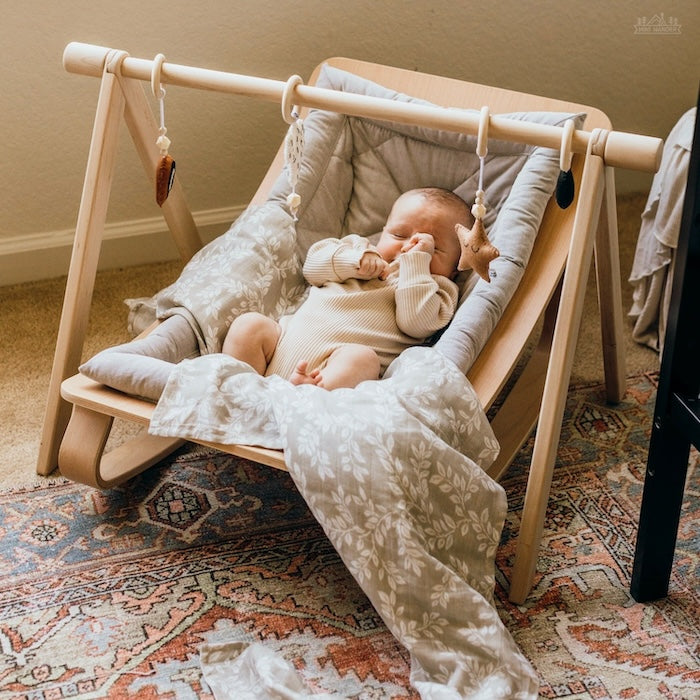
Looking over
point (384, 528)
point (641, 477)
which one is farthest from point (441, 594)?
point (641, 477)

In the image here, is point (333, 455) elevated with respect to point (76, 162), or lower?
lower

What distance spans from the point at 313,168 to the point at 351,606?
845mm

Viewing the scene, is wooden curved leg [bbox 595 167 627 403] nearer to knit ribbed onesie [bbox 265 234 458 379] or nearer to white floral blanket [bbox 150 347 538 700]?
knit ribbed onesie [bbox 265 234 458 379]

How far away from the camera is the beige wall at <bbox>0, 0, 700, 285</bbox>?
6.79 feet

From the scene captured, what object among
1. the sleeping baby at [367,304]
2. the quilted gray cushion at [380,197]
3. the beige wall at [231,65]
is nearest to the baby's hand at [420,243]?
the sleeping baby at [367,304]

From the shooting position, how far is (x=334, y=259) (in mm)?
1714

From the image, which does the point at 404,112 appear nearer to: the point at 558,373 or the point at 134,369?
the point at 558,373

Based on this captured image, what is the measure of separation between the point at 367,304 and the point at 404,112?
40cm

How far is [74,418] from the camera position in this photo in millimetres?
1570

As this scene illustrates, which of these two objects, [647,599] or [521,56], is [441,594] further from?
[521,56]

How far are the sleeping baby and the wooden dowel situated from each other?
328 mm

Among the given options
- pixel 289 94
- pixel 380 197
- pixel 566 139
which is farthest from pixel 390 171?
pixel 566 139

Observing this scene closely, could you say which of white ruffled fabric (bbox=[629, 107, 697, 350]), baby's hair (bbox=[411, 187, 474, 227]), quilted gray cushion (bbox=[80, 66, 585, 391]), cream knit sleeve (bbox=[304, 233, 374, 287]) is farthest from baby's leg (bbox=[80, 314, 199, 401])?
white ruffled fabric (bbox=[629, 107, 697, 350])

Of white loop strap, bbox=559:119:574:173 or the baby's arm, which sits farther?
the baby's arm
